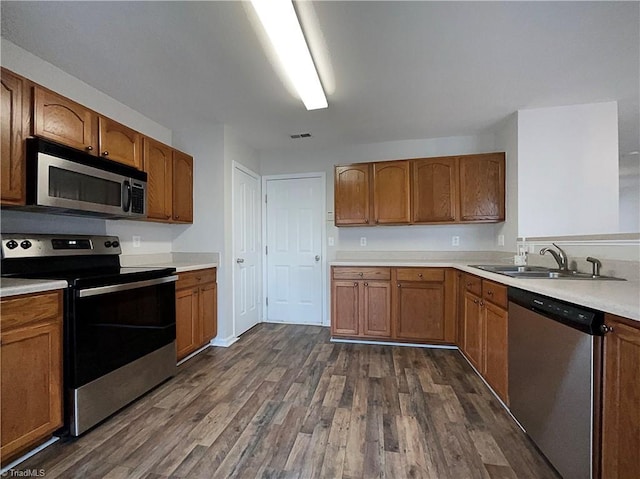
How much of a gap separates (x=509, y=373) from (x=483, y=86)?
2.19 m

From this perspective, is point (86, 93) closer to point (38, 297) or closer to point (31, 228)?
point (31, 228)

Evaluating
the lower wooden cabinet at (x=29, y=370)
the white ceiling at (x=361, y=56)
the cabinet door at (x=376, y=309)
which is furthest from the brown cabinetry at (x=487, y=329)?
the lower wooden cabinet at (x=29, y=370)

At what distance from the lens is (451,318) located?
3055 mm

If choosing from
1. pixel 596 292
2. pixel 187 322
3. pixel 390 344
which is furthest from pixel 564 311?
pixel 187 322

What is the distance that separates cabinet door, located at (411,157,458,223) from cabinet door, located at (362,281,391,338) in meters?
0.91

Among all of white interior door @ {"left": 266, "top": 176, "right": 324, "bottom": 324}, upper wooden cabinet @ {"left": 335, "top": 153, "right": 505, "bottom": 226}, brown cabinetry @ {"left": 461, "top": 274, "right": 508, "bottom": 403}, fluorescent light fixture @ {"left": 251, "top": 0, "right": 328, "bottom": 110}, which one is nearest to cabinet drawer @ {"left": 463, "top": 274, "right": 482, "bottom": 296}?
brown cabinetry @ {"left": 461, "top": 274, "right": 508, "bottom": 403}

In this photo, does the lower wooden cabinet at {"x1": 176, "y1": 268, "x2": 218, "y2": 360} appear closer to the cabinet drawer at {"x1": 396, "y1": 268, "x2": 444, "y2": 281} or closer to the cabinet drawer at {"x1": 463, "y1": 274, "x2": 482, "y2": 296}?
the cabinet drawer at {"x1": 396, "y1": 268, "x2": 444, "y2": 281}

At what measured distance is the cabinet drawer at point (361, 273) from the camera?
319 centimetres

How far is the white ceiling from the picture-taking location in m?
1.62

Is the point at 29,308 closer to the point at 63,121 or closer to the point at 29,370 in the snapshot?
the point at 29,370

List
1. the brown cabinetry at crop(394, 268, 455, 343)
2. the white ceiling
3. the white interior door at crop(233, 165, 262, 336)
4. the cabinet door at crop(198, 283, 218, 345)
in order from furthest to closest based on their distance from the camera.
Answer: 1. the white interior door at crop(233, 165, 262, 336)
2. the brown cabinetry at crop(394, 268, 455, 343)
3. the cabinet door at crop(198, 283, 218, 345)
4. the white ceiling

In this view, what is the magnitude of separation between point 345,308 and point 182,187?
2214 millimetres

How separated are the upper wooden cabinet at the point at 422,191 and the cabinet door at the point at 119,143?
2.07m

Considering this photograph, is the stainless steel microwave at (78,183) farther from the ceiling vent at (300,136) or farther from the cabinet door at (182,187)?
the ceiling vent at (300,136)
